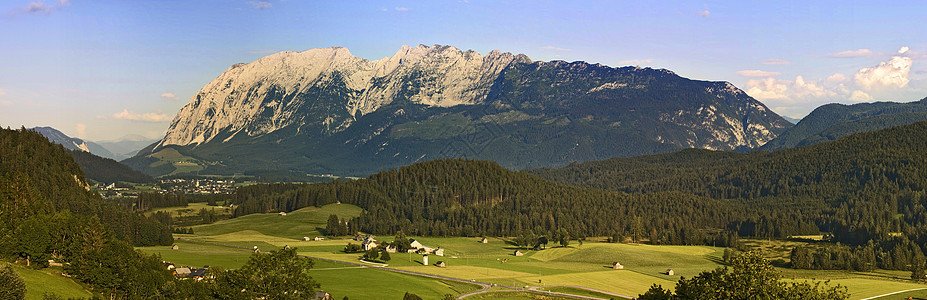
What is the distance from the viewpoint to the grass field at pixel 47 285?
76.8m

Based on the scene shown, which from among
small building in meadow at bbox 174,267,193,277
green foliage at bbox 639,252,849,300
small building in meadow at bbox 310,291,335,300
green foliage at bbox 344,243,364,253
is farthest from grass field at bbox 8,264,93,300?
green foliage at bbox 344,243,364,253

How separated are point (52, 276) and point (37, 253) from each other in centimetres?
566

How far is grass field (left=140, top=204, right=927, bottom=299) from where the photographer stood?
119312mm

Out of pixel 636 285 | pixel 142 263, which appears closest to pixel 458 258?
pixel 636 285

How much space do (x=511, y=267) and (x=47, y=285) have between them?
91103mm

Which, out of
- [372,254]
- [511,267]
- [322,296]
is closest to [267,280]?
[322,296]

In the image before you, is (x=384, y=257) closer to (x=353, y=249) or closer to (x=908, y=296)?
(x=353, y=249)

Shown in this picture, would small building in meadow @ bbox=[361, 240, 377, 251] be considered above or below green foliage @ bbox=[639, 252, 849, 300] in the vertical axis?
below

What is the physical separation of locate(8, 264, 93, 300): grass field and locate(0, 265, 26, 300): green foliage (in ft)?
17.9

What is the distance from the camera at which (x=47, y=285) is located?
3223 inches

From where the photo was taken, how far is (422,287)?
11775 centimetres

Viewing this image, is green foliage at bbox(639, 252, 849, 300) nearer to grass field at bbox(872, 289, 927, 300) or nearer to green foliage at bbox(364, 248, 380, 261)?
grass field at bbox(872, 289, 927, 300)

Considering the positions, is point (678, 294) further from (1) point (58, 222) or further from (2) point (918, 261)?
(2) point (918, 261)

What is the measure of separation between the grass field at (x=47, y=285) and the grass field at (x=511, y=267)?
3232 centimetres
